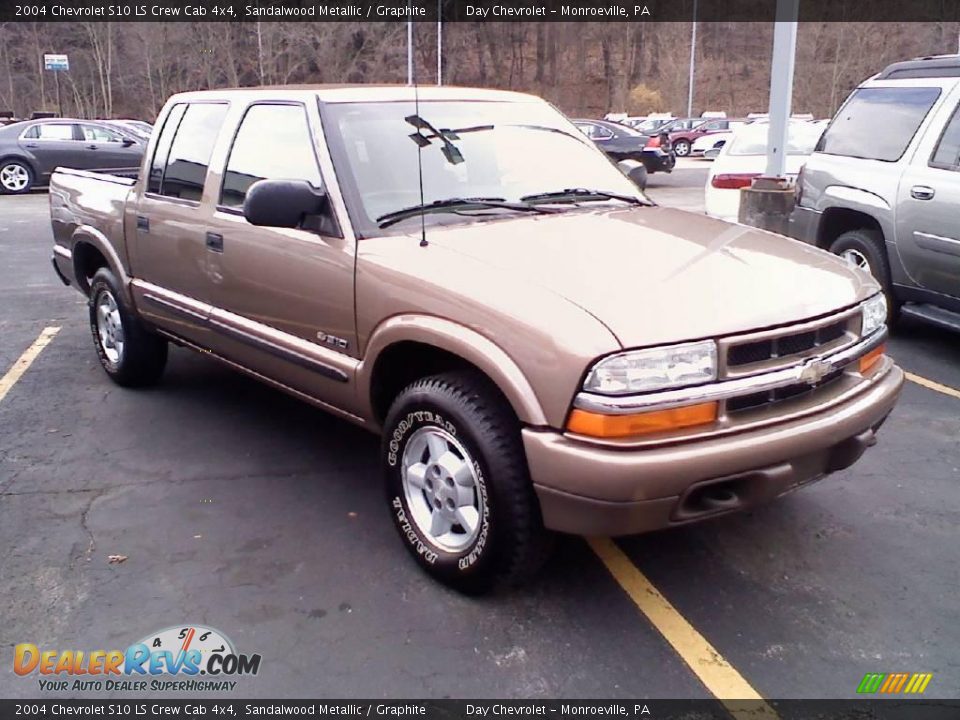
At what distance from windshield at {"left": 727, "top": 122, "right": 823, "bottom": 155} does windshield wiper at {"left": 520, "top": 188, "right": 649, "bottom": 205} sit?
20.1ft

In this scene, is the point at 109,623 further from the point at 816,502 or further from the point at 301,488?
the point at 816,502

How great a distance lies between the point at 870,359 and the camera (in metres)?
3.42

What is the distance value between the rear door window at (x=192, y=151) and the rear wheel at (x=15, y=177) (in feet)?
50.1

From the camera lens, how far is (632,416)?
271 cm

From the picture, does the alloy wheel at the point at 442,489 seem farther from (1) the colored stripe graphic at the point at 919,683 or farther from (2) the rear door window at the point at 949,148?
(2) the rear door window at the point at 949,148

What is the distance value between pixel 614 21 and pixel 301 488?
238 feet

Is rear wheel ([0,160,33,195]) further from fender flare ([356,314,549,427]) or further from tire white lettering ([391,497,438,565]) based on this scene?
tire white lettering ([391,497,438,565])

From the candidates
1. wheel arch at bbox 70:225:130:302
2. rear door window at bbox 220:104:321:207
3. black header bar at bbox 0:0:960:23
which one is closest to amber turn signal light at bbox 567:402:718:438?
rear door window at bbox 220:104:321:207

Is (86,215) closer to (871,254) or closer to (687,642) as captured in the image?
(687,642)

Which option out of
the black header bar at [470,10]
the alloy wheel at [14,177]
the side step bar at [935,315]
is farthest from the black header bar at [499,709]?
the black header bar at [470,10]

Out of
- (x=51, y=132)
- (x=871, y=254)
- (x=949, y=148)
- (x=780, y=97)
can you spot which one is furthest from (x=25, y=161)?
Answer: (x=949, y=148)

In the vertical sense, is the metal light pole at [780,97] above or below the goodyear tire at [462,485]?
above

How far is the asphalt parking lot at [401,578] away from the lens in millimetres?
2854

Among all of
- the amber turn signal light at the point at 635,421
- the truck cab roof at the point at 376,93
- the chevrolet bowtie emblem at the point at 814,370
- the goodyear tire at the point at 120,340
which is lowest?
the goodyear tire at the point at 120,340
